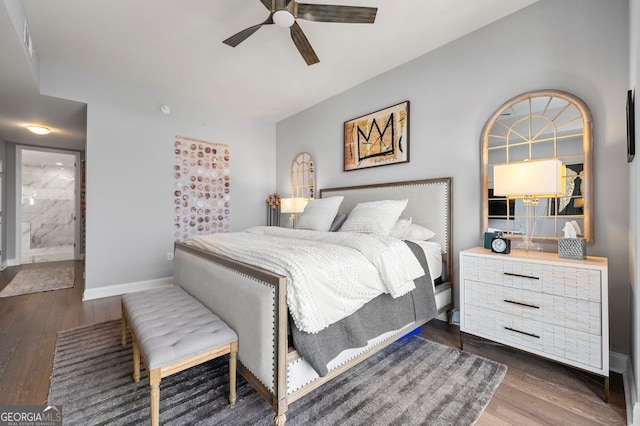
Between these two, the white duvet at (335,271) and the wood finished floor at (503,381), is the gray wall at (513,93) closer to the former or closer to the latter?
the wood finished floor at (503,381)

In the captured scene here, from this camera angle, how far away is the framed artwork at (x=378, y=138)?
3105 millimetres

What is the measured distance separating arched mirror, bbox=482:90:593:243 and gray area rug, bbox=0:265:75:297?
5.38 metres

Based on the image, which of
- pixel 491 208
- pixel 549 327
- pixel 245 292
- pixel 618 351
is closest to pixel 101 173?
pixel 245 292

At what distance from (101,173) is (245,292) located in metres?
3.12

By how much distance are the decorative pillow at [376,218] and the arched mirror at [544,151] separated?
30.1 inches

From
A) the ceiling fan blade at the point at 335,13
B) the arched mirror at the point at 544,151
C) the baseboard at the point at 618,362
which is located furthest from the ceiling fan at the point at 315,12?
the baseboard at the point at 618,362

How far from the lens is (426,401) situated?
153 cm

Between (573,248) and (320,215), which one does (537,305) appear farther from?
(320,215)

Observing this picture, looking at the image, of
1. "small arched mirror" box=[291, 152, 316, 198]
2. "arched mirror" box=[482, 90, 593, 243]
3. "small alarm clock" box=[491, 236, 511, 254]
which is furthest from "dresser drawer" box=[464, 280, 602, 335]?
"small arched mirror" box=[291, 152, 316, 198]

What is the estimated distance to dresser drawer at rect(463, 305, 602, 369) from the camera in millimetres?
1582

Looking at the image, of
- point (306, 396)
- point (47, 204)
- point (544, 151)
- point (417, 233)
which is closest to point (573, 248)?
point (544, 151)

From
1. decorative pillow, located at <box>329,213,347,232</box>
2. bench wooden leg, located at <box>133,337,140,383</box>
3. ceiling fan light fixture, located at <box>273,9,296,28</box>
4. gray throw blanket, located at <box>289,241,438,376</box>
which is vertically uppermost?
ceiling fan light fixture, located at <box>273,9,296,28</box>

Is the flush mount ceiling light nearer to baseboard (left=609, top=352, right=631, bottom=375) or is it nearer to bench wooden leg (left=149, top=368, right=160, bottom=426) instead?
bench wooden leg (left=149, top=368, right=160, bottom=426)

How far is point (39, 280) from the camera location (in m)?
4.08
